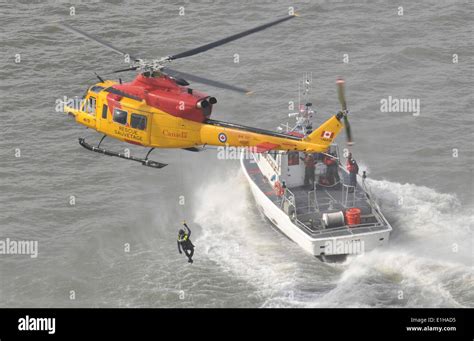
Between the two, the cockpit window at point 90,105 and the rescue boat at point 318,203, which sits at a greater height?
the cockpit window at point 90,105

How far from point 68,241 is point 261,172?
9.57 m

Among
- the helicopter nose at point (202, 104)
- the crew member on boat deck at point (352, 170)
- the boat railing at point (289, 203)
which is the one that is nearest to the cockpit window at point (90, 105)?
the helicopter nose at point (202, 104)

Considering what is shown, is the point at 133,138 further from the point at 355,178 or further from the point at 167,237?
the point at 355,178

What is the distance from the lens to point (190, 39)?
184 ft


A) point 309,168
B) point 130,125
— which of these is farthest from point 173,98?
point 309,168

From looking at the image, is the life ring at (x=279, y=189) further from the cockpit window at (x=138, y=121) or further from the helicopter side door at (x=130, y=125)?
the cockpit window at (x=138, y=121)

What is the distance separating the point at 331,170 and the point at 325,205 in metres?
2.08

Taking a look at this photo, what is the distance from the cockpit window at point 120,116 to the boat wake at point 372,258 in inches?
291

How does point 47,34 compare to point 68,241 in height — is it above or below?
above

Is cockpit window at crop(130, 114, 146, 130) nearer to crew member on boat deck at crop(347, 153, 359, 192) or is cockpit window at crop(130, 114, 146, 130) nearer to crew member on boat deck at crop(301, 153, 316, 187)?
crew member on boat deck at crop(301, 153, 316, 187)

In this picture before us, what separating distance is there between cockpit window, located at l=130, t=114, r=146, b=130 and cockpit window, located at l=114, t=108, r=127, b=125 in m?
0.34

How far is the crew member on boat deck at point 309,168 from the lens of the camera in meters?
39.4

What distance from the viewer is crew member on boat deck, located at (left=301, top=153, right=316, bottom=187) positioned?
129 ft
